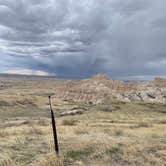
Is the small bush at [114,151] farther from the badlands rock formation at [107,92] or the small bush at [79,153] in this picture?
the badlands rock formation at [107,92]

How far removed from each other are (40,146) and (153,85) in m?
71.0

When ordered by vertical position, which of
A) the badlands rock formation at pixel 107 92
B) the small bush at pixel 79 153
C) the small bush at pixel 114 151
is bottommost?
the badlands rock formation at pixel 107 92

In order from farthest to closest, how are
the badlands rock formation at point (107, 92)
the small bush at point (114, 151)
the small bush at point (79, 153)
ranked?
the badlands rock formation at point (107, 92), the small bush at point (114, 151), the small bush at point (79, 153)

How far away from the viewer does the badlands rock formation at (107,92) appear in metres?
67.4

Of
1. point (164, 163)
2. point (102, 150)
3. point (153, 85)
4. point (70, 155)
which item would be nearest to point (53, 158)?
point (70, 155)

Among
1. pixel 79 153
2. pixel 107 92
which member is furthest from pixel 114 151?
pixel 107 92

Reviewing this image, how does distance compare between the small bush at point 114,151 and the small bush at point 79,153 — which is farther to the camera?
the small bush at point 114,151

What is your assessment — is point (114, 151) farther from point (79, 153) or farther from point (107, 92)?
point (107, 92)

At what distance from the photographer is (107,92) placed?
69938 millimetres

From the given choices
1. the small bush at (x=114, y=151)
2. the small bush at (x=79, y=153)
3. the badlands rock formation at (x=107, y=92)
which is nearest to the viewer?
the small bush at (x=79, y=153)

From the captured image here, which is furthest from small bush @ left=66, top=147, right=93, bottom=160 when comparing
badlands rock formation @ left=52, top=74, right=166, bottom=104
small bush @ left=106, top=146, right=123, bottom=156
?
badlands rock formation @ left=52, top=74, right=166, bottom=104

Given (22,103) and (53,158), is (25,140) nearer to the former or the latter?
(53,158)

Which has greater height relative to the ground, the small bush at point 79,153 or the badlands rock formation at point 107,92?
the small bush at point 79,153

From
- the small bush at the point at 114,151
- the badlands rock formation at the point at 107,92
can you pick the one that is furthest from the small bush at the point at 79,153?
the badlands rock formation at the point at 107,92
